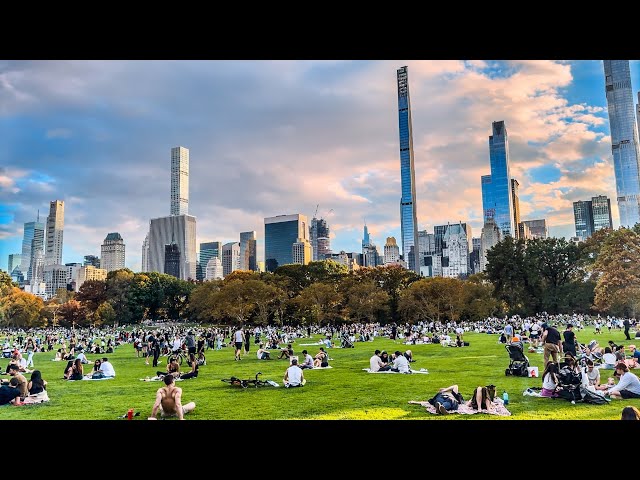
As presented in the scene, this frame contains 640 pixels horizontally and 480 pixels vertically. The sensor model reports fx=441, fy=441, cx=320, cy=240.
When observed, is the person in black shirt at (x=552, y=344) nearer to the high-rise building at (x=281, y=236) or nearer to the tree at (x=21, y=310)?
the high-rise building at (x=281, y=236)

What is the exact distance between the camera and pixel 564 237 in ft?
34.8

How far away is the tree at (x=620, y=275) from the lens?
895cm

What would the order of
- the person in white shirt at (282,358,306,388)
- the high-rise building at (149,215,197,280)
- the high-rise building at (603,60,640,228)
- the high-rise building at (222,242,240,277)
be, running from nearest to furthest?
the person in white shirt at (282,358,306,388)
the high-rise building at (603,60,640,228)
the high-rise building at (149,215,197,280)
the high-rise building at (222,242,240,277)

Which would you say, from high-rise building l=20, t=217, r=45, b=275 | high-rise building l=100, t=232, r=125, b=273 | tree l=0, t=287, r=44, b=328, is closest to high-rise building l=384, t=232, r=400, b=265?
high-rise building l=100, t=232, r=125, b=273

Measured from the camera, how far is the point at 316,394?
20.7ft

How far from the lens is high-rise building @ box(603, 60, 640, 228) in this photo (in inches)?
311

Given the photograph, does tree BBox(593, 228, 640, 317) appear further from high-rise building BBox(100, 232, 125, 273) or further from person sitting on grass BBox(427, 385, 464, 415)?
high-rise building BBox(100, 232, 125, 273)

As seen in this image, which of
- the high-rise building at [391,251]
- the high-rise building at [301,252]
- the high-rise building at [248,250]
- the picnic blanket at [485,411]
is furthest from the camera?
the high-rise building at [391,251]

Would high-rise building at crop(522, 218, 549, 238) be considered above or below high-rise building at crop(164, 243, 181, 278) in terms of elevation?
above

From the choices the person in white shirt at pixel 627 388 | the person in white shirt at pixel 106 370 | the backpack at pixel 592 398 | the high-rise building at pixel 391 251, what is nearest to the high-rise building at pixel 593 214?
the person in white shirt at pixel 627 388

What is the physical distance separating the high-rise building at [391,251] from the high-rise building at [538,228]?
3.85 m

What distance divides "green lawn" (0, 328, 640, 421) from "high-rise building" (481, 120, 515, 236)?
3.06 m
